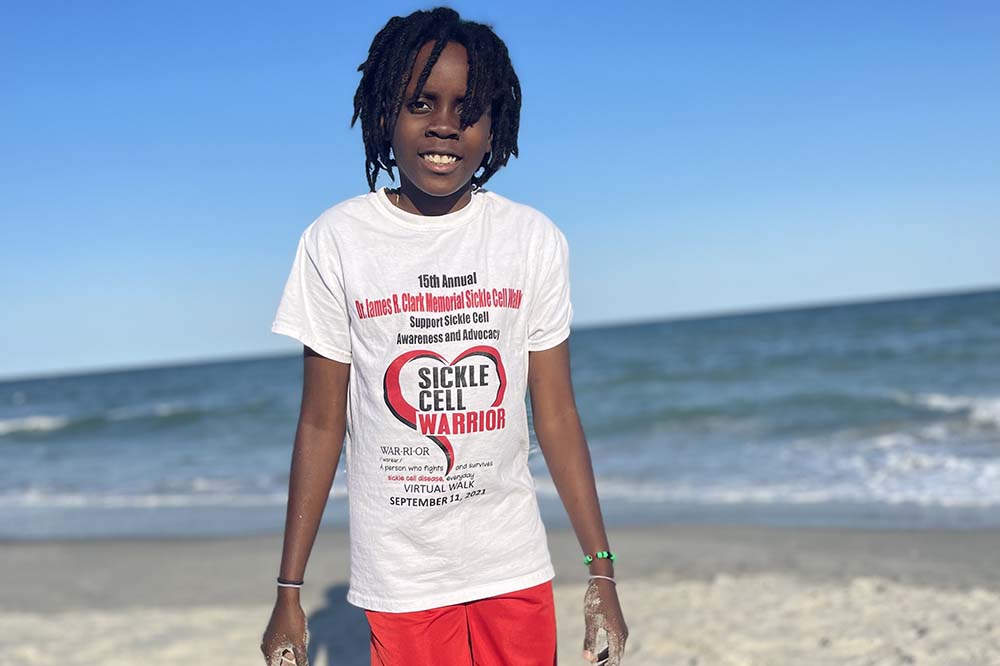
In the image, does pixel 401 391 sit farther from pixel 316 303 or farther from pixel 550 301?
pixel 550 301

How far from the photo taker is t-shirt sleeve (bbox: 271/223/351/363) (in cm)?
187

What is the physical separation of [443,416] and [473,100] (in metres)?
0.66

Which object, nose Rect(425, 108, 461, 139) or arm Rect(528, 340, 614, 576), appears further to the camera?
arm Rect(528, 340, 614, 576)

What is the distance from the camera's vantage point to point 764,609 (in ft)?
14.8

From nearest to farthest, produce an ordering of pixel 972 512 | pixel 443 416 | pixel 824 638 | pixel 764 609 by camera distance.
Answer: pixel 443 416
pixel 824 638
pixel 764 609
pixel 972 512

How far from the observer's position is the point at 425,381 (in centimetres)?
184

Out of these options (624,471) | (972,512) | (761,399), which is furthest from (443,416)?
(761,399)

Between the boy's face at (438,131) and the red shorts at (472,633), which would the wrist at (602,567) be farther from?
the boy's face at (438,131)

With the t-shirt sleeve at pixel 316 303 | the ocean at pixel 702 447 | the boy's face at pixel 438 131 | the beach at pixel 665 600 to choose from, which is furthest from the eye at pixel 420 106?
the beach at pixel 665 600

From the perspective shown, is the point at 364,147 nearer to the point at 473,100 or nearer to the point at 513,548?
the point at 473,100

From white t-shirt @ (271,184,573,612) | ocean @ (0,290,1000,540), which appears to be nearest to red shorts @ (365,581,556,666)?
white t-shirt @ (271,184,573,612)

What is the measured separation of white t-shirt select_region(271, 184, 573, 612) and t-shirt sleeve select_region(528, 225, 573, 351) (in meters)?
0.04

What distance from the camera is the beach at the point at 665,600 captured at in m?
4.05

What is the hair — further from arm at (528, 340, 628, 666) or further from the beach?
the beach
